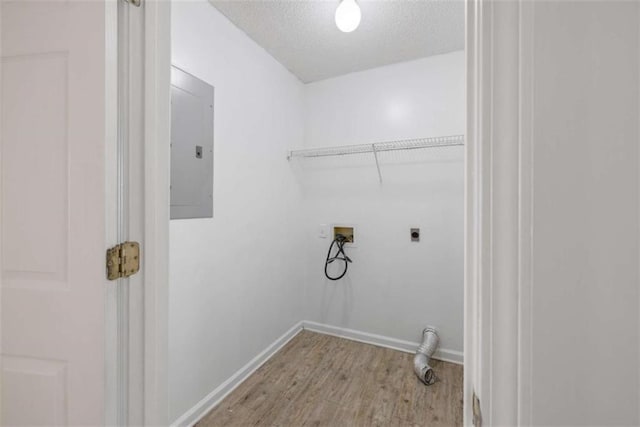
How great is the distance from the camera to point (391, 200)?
249 centimetres

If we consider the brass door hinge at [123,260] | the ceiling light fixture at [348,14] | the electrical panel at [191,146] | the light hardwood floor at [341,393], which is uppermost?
the ceiling light fixture at [348,14]

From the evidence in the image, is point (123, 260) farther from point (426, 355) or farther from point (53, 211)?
point (426, 355)

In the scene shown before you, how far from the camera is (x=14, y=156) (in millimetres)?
758

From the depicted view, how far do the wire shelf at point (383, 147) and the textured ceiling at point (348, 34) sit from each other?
72cm

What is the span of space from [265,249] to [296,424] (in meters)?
1.20

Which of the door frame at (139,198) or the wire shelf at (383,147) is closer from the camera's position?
the door frame at (139,198)

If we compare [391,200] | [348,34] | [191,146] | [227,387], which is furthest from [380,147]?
[227,387]

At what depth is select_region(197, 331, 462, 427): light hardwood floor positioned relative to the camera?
1.65 metres

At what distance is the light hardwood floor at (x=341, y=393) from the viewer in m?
1.65
